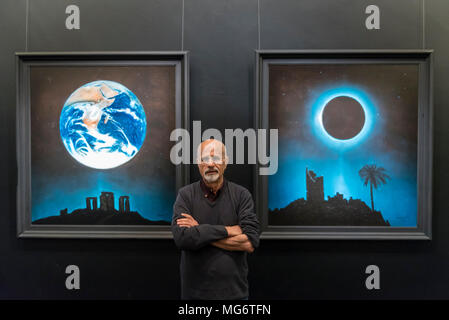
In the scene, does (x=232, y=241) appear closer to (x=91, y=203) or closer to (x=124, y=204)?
(x=124, y=204)

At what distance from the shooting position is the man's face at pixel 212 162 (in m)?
1.72

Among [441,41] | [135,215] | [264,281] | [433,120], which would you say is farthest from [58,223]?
[441,41]

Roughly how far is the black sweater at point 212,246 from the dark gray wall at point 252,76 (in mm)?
492

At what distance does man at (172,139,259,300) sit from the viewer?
1633 millimetres

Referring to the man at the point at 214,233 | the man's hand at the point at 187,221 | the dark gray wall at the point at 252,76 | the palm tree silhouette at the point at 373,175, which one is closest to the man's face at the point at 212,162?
the man at the point at 214,233

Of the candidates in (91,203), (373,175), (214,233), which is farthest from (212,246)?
(373,175)

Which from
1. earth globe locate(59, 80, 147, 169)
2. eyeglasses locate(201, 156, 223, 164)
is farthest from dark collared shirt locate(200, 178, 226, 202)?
earth globe locate(59, 80, 147, 169)

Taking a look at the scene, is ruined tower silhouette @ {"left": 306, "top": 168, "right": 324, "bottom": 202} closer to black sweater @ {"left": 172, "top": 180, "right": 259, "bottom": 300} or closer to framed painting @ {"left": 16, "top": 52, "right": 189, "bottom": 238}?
black sweater @ {"left": 172, "top": 180, "right": 259, "bottom": 300}

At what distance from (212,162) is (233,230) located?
0.43m

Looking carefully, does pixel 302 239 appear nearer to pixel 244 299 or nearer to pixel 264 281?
pixel 264 281

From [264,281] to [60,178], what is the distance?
5.89 ft

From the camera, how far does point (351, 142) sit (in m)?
2.15

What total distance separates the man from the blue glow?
85 cm

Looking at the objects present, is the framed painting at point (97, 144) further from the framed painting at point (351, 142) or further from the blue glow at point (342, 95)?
the blue glow at point (342, 95)
